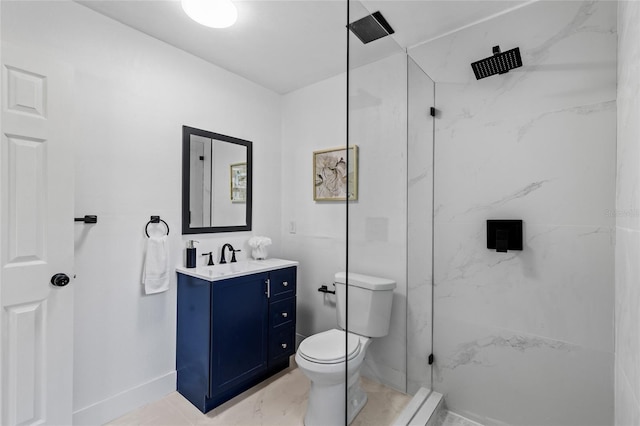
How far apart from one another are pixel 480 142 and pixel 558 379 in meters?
1.27

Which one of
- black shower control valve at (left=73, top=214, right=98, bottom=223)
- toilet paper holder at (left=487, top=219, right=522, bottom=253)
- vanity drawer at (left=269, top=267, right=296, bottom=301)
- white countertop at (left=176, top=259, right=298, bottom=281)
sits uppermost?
black shower control valve at (left=73, top=214, right=98, bottom=223)

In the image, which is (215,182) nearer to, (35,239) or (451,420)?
(35,239)

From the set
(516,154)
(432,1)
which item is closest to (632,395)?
(516,154)

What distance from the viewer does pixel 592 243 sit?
1.37 meters

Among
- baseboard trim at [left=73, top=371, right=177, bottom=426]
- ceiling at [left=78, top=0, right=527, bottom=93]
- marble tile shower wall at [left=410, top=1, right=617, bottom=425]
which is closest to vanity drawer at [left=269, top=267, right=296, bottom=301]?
baseboard trim at [left=73, top=371, right=177, bottom=426]

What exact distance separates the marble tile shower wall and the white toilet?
0.47m

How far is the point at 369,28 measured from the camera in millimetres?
1398

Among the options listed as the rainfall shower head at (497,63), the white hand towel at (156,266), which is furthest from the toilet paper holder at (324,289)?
the rainfall shower head at (497,63)

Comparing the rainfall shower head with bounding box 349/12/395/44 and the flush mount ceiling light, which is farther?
the flush mount ceiling light

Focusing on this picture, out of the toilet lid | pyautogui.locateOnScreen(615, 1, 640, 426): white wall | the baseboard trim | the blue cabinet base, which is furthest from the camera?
the blue cabinet base

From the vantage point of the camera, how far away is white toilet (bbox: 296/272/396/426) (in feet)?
4.74

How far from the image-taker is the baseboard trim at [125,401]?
167 centimetres

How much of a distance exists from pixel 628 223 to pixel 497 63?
999 millimetres

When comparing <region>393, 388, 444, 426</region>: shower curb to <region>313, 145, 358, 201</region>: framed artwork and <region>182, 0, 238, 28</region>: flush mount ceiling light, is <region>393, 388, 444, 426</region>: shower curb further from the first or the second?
<region>182, 0, 238, 28</region>: flush mount ceiling light
